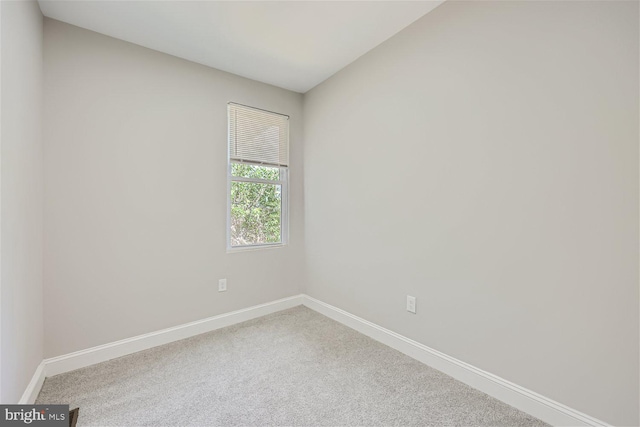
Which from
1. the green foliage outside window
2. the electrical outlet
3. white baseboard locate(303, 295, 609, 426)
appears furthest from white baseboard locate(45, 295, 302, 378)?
the electrical outlet

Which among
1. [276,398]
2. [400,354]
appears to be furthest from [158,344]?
[400,354]

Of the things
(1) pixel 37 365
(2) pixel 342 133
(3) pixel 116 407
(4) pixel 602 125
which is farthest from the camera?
(2) pixel 342 133

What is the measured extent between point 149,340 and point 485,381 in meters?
2.50

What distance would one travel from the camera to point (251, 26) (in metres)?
2.06

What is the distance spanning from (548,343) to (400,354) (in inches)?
39.1

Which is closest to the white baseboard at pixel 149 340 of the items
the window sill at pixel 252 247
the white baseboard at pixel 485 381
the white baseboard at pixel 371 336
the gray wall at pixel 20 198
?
the white baseboard at pixel 371 336

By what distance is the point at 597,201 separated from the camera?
4.28 feet

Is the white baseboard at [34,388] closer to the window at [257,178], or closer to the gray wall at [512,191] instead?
the window at [257,178]

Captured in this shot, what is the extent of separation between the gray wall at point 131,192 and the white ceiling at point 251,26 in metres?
0.18

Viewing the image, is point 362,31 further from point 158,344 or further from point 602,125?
point 158,344

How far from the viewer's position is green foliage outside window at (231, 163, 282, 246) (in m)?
2.83

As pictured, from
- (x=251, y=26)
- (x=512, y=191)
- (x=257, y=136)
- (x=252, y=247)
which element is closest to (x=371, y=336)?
(x=252, y=247)

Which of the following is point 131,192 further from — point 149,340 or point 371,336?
point 371,336

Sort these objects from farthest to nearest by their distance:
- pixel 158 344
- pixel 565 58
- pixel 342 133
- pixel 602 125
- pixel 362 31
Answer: pixel 342 133 < pixel 158 344 < pixel 362 31 < pixel 565 58 < pixel 602 125
